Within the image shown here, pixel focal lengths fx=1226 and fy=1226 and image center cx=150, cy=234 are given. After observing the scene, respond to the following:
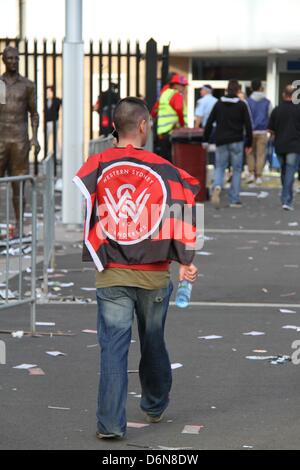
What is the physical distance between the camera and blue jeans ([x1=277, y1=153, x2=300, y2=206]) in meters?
17.9

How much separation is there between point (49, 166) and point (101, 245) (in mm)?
4689

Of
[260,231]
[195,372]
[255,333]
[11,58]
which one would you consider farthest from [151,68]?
[195,372]

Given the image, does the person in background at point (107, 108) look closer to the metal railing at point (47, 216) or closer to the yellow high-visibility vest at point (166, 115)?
the yellow high-visibility vest at point (166, 115)

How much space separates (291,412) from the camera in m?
6.86

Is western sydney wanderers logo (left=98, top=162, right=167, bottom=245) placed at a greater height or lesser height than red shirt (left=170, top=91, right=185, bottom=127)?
greater

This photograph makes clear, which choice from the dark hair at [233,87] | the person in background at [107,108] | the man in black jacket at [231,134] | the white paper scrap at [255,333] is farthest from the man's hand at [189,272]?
the person in background at [107,108]

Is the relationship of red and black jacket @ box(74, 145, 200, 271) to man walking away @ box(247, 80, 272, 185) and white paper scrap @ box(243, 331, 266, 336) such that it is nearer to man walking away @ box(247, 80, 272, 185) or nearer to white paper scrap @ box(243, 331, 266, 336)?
white paper scrap @ box(243, 331, 266, 336)

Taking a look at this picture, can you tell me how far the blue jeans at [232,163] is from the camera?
18.6 meters

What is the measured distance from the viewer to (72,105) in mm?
14727

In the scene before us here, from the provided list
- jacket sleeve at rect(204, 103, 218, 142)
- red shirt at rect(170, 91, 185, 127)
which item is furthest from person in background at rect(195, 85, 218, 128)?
jacket sleeve at rect(204, 103, 218, 142)

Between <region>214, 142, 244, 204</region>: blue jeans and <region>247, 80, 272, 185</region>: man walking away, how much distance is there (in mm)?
4075

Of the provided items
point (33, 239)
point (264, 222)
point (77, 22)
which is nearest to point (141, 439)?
point (33, 239)

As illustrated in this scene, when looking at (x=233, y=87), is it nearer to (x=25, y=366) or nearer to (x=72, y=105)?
(x=72, y=105)

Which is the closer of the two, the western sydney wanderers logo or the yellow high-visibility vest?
the western sydney wanderers logo
